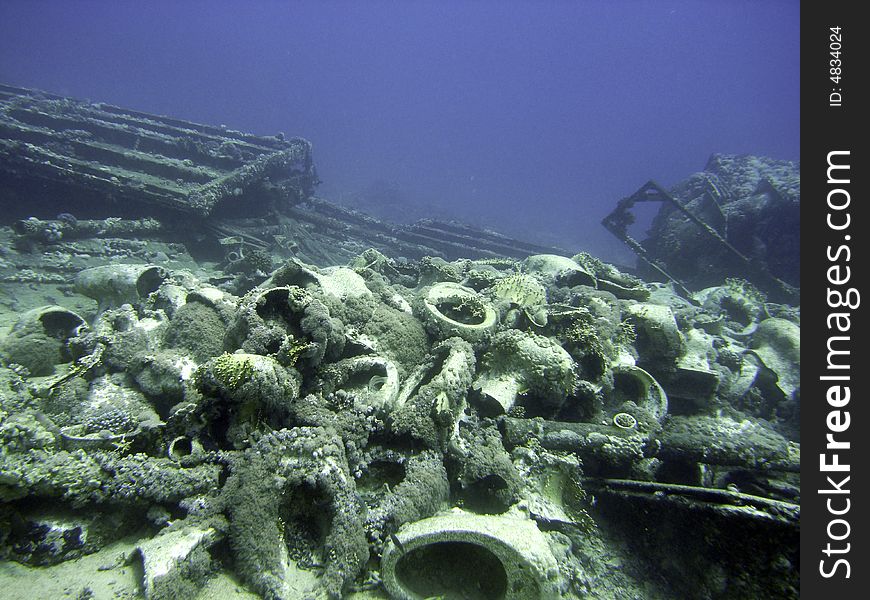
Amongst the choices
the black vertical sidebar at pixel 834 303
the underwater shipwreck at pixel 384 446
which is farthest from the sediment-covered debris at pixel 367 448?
the black vertical sidebar at pixel 834 303

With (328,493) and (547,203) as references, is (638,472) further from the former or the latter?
(547,203)

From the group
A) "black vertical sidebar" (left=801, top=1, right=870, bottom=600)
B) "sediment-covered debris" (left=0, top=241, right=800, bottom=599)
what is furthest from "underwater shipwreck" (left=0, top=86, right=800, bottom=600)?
"black vertical sidebar" (left=801, top=1, right=870, bottom=600)

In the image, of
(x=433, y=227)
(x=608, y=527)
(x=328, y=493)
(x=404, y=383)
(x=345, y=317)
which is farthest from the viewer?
(x=433, y=227)

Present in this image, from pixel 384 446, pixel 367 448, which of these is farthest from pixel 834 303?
pixel 367 448

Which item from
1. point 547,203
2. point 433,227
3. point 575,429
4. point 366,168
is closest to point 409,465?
point 575,429

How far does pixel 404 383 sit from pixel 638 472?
2124mm

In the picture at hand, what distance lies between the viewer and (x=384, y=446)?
9.46 feet

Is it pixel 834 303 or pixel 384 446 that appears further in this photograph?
pixel 384 446

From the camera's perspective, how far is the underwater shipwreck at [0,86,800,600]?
6.88 ft

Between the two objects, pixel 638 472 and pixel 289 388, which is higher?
pixel 289 388

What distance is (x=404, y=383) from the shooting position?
3.46 m

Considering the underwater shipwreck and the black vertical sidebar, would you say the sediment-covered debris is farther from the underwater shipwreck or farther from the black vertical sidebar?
the black vertical sidebar

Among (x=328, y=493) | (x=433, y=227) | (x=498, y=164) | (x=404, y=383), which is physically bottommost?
(x=328, y=493)

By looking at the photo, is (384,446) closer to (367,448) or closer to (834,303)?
(367,448)
